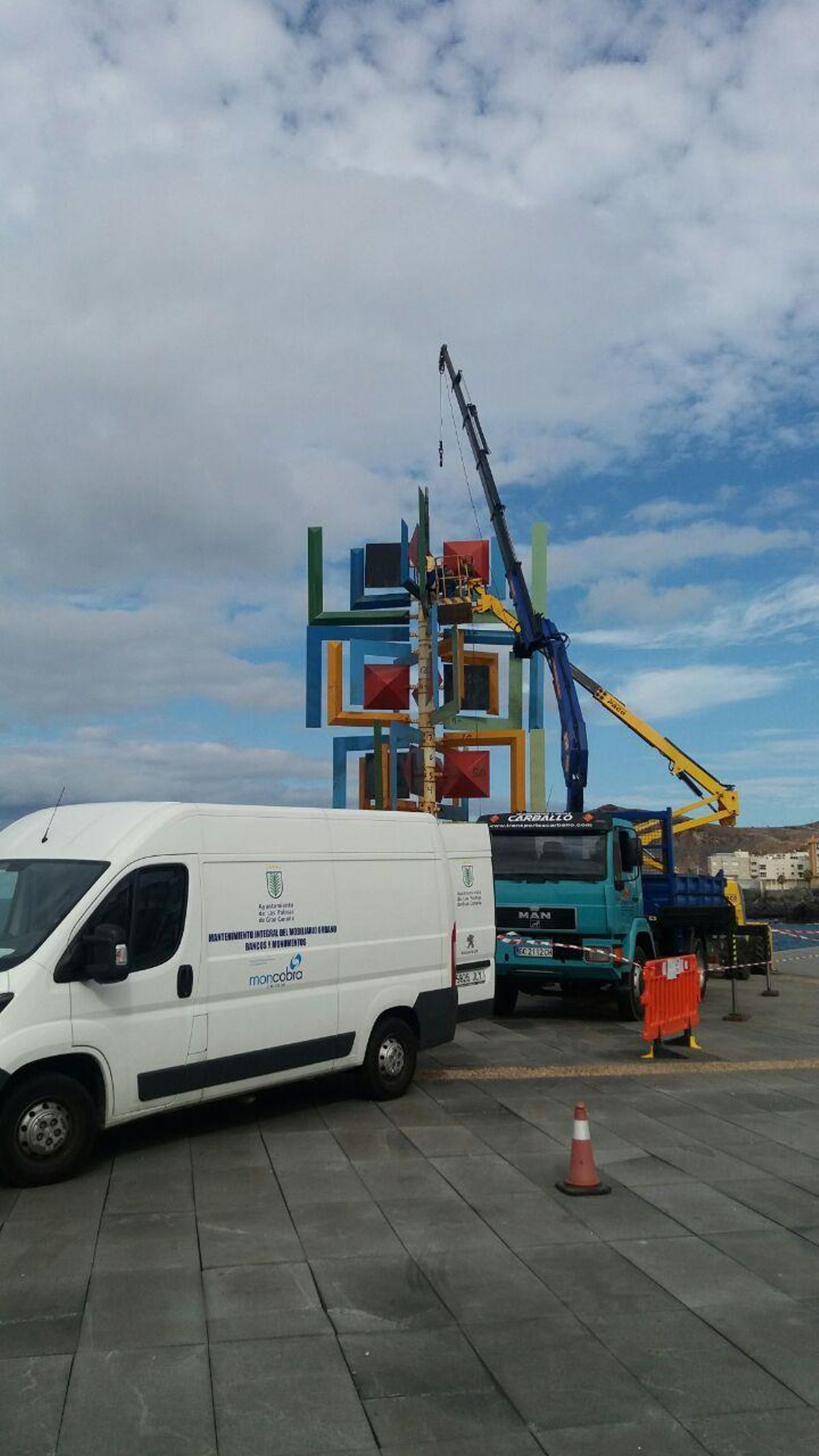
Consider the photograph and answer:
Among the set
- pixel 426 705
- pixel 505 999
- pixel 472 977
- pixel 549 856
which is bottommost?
pixel 505 999

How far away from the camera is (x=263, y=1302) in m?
5.29

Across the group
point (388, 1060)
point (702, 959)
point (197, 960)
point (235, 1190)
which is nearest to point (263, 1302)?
point (235, 1190)

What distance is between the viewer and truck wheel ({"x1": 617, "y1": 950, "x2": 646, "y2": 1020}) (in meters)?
15.3

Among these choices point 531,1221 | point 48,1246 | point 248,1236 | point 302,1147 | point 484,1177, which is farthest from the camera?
point 302,1147

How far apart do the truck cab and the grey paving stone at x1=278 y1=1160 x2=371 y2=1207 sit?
303 inches

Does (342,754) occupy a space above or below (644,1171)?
above

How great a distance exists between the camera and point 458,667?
1501 inches

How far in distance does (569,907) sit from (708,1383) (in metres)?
10.8

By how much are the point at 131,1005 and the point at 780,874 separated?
118178 millimetres

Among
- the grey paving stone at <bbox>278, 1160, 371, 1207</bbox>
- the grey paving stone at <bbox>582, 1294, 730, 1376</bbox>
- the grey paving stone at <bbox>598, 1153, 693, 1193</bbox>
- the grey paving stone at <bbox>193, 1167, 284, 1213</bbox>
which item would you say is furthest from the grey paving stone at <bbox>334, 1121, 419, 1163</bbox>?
the grey paving stone at <bbox>582, 1294, 730, 1376</bbox>

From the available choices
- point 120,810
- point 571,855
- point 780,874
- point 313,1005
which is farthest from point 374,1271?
point 780,874

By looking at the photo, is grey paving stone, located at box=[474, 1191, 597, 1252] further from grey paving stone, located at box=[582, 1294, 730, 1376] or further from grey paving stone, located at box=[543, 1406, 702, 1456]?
grey paving stone, located at box=[543, 1406, 702, 1456]

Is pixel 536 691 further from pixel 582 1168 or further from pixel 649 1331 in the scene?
pixel 649 1331

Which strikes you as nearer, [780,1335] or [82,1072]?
[780,1335]
